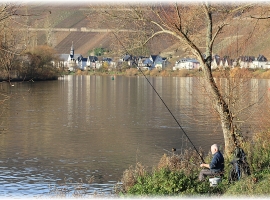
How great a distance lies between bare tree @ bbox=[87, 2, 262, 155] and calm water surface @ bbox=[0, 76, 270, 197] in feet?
12.7

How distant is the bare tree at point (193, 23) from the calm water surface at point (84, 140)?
386 cm

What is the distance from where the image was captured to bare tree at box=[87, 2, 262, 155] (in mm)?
15790

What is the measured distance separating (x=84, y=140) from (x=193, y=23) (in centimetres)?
1192

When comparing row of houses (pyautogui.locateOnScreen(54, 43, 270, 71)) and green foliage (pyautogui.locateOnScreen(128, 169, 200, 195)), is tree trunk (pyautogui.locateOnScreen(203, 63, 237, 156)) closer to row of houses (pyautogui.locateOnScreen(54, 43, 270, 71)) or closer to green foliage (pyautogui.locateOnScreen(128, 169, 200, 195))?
row of houses (pyautogui.locateOnScreen(54, 43, 270, 71))

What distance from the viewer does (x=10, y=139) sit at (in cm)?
2695

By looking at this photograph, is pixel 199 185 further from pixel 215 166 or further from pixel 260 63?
pixel 260 63

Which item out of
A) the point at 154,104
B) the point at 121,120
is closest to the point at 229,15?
the point at 121,120

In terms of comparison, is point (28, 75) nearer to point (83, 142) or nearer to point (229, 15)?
point (83, 142)

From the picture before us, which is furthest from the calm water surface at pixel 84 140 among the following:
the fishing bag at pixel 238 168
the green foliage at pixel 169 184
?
the fishing bag at pixel 238 168

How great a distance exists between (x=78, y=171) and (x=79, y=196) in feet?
15.2

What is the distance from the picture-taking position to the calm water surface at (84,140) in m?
19.2

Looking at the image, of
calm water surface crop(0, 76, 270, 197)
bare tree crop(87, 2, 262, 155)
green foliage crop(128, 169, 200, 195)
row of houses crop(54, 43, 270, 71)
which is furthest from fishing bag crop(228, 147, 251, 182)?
calm water surface crop(0, 76, 270, 197)

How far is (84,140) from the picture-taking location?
27.2m

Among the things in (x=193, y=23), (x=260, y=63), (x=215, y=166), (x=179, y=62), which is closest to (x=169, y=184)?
(x=215, y=166)
